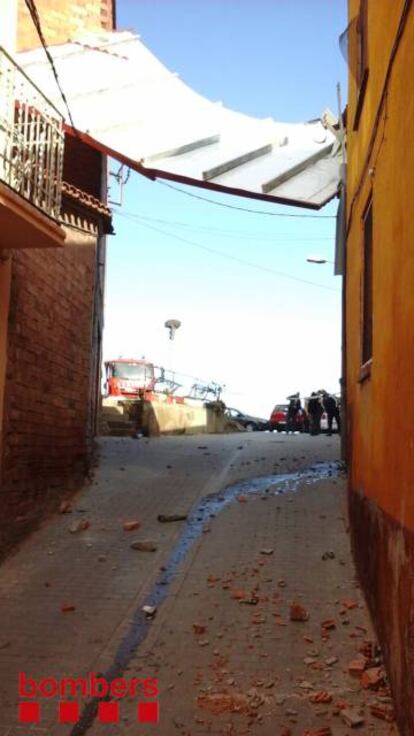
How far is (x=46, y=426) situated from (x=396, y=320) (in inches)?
222

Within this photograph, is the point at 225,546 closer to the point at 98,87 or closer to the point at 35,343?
the point at 35,343

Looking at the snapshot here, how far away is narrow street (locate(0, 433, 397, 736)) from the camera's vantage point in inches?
166

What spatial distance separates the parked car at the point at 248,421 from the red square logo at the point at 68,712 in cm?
2953

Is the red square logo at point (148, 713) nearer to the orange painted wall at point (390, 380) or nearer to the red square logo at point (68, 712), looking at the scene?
the red square logo at point (68, 712)

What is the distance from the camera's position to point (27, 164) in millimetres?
7359

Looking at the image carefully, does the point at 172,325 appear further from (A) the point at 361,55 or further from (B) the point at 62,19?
(A) the point at 361,55

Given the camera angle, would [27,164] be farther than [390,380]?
Yes

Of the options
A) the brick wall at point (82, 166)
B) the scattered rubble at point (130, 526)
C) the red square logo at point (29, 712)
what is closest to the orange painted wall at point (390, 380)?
the red square logo at point (29, 712)

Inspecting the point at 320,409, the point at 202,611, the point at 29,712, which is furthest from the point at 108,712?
the point at 320,409

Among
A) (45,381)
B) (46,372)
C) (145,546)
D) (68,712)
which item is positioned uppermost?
(46,372)

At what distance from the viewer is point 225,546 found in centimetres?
733

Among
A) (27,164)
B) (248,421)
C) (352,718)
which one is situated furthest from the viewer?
(248,421)

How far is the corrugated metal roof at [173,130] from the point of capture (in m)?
10.8

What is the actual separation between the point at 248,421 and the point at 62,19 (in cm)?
2413
